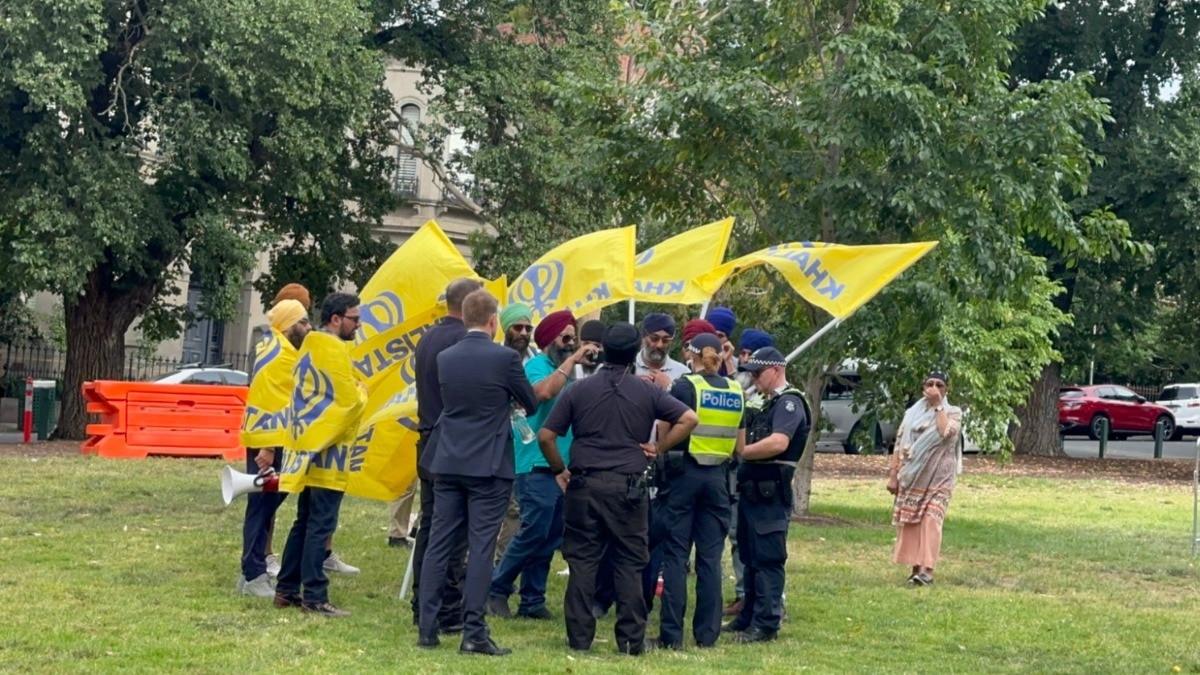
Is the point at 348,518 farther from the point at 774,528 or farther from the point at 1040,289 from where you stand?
the point at 1040,289

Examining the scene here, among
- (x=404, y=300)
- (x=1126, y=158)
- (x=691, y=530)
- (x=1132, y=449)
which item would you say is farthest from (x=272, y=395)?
(x=1132, y=449)

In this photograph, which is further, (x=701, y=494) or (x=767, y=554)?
(x=767, y=554)

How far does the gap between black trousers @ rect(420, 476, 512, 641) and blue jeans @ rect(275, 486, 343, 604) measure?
97 cm

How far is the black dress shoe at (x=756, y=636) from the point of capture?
9.66m

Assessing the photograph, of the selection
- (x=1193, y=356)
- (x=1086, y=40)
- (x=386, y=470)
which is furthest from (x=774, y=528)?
(x=1193, y=356)

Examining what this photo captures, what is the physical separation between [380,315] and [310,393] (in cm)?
109

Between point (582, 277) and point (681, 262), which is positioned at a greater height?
point (681, 262)

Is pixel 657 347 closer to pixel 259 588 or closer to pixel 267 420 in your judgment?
pixel 267 420

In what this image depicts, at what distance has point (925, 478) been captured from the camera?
12.8 metres

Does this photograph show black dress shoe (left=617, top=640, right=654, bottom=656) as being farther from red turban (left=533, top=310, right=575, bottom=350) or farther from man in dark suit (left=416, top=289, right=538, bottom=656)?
red turban (left=533, top=310, right=575, bottom=350)

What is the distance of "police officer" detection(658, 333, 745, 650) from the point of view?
9.20m

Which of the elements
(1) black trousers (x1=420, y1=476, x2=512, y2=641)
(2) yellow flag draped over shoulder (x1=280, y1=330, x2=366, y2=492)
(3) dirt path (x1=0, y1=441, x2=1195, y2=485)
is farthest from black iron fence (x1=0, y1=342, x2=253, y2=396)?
(1) black trousers (x1=420, y1=476, x2=512, y2=641)

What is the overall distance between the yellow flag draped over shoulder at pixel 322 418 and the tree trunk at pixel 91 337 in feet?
61.7

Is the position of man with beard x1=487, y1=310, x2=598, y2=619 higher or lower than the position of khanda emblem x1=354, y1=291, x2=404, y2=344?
lower
